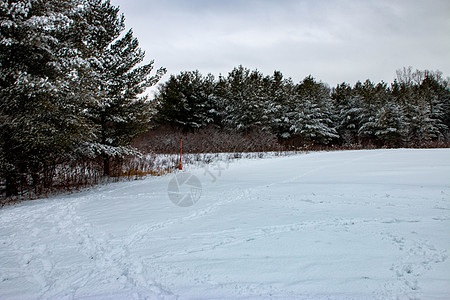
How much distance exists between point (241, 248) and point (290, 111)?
33.4 m

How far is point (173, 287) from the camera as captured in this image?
2.71 m

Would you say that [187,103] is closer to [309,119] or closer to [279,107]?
[279,107]

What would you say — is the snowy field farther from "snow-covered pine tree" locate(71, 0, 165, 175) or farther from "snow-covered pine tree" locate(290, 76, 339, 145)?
"snow-covered pine tree" locate(290, 76, 339, 145)

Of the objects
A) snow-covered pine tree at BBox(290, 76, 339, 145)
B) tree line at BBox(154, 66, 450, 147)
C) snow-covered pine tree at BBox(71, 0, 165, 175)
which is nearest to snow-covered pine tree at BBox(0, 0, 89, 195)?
snow-covered pine tree at BBox(71, 0, 165, 175)

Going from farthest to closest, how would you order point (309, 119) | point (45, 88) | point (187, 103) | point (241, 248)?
point (187, 103)
point (309, 119)
point (45, 88)
point (241, 248)

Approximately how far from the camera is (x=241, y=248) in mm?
3525

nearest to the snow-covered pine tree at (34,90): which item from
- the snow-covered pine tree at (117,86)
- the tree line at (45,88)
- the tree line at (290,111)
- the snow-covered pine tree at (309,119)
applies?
the tree line at (45,88)

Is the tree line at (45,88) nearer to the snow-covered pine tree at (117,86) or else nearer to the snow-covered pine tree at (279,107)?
the snow-covered pine tree at (117,86)

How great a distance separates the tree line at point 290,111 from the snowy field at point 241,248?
24288 millimetres

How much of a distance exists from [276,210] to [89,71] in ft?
25.1

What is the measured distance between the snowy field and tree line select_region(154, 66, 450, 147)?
24.3 meters

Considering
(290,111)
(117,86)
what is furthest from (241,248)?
(290,111)

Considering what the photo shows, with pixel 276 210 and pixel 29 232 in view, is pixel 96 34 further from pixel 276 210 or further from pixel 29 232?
pixel 276 210

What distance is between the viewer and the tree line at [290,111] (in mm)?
30391
